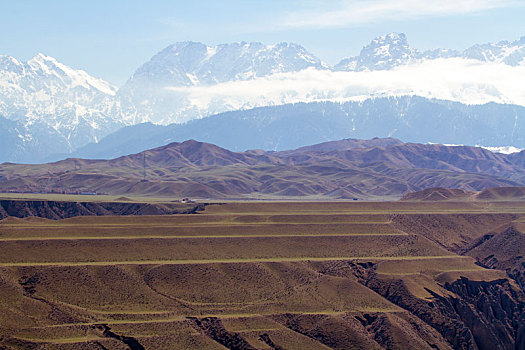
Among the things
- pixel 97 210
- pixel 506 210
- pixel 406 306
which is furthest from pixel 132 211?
pixel 406 306

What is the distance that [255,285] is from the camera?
99.5 m

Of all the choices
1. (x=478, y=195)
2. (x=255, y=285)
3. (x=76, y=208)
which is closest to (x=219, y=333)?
(x=255, y=285)

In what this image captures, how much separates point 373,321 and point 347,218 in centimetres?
4671

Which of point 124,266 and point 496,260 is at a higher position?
point 124,266

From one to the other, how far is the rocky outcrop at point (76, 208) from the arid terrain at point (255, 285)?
52.1 metres

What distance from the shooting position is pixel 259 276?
102 meters

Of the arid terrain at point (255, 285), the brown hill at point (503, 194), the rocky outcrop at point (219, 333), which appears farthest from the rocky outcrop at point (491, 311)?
the brown hill at point (503, 194)

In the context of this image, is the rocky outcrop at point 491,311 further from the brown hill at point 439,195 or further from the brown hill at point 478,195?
the brown hill at point 478,195

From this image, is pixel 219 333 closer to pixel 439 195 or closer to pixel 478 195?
pixel 439 195

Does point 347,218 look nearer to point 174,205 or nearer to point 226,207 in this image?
point 226,207

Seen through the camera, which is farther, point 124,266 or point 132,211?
point 132,211

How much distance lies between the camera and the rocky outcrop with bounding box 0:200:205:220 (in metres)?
184

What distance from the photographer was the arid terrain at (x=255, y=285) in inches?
3374

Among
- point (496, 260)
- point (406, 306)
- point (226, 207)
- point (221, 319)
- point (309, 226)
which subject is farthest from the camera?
point (226, 207)
